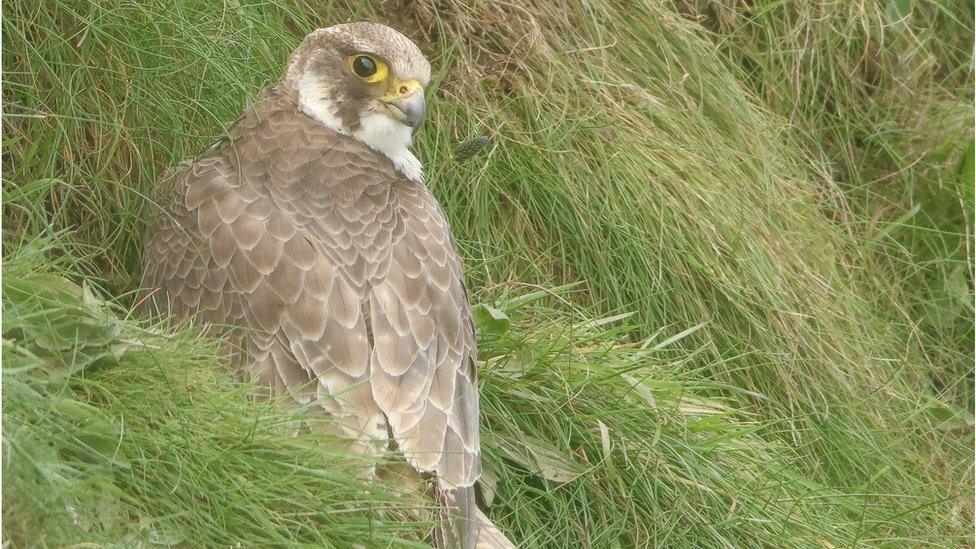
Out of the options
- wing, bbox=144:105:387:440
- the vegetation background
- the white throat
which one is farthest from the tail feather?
the white throat

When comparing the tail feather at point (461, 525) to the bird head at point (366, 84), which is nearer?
the tail feather at point (461, 525)

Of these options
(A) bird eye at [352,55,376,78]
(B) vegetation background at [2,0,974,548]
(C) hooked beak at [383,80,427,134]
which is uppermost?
(A) bird eye at [352,55,376,78]

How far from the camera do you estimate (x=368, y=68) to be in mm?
4371

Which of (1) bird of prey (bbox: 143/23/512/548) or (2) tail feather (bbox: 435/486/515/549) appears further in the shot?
(1) bird of prey (bbox: 143/23/512/548)

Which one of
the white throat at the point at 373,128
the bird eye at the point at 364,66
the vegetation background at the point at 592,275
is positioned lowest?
the vegetation background at the point at 592,275

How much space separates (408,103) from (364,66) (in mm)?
202

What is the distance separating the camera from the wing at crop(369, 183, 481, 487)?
3.82 metres

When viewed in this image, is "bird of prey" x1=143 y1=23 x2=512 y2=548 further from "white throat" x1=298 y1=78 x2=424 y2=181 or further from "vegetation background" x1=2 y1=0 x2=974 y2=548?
"vegetation background" x1=2 y1=0 x2=974 y2=548

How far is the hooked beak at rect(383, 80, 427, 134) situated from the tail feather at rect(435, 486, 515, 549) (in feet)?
4.07

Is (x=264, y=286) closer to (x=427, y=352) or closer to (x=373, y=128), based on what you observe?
(x=427, y=352)

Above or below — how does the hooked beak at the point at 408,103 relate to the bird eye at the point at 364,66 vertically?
below

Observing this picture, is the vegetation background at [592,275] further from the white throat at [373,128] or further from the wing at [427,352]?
the white throat at [373,128]

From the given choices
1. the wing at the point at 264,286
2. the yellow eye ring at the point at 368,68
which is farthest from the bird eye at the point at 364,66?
the wing at the point at 264,286

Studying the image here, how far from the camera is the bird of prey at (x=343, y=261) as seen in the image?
3840mm
